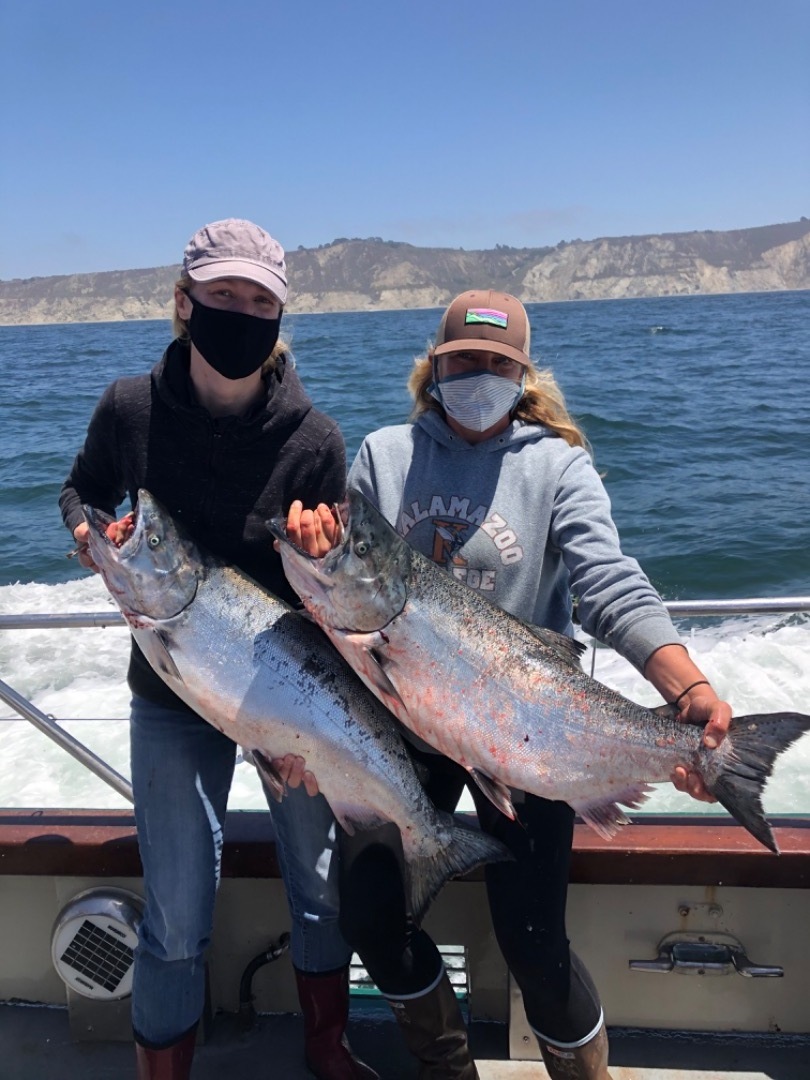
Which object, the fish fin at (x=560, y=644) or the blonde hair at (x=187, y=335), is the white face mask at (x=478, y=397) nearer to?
the blonde hair at (x=187, y=335)

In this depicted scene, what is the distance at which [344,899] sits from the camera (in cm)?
266

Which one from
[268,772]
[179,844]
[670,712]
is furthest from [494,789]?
[179,844]

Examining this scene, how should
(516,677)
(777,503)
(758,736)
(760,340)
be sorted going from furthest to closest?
(760,340) < (777,503) < (516,677) < (758,736)

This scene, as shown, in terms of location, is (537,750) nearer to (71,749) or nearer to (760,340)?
(71,749)

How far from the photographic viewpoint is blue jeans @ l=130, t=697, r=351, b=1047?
264cm

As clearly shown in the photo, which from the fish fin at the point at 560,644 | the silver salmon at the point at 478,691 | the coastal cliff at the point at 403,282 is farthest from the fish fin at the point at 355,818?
the coastal cliff at the point at 403,282

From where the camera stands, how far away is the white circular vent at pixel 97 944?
10.2 ft

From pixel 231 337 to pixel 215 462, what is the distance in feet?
1.24

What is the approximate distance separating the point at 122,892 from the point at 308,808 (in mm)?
919

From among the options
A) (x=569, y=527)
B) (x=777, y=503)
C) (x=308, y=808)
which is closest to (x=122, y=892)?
(x=308, y=808)

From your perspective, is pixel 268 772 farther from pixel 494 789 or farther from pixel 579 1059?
pixel 579 1059

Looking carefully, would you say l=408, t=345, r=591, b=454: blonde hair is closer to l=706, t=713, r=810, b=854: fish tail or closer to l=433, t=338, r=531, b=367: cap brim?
l=433, t=338, r=531, b=367: cap brim

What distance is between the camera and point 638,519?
13633mm

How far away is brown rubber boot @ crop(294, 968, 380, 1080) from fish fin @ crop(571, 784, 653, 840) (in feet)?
3.43
